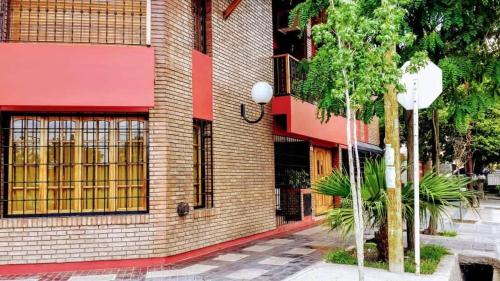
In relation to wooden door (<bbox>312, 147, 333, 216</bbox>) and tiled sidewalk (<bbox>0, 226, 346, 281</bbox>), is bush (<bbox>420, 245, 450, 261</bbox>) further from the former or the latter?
wooden door (<bbox>312, 147, 333, 216</bbox>)

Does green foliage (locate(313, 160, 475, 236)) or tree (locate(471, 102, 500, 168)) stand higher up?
tree (locate(471, 102, 500, 168))

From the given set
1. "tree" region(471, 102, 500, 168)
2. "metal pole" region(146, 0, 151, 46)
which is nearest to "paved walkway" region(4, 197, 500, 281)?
"metal pole" region(146, 0, 151, 46)

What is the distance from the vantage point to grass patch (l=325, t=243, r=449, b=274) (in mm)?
7149

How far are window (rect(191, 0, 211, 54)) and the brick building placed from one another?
0.27m

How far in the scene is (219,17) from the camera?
9945 millimetres

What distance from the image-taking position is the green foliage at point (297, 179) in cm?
1355

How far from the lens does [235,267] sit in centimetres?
772

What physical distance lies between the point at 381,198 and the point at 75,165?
16.8 feet

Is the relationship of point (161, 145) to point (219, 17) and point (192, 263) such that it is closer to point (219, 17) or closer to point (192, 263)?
point (192, 263)

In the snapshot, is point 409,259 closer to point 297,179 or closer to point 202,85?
point 202,85

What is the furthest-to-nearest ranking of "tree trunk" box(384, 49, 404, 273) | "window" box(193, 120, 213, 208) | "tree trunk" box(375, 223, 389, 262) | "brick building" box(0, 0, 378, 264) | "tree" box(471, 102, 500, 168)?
"tree" box(471, 102, 500, 168) → "window" box(193, 120, 213, 208) → "tree trunk" box(375, 223, 389, 262) → "brick building" box(0, 0, 378, 264) → "tree trunk" box(384, 49, 404, 273)

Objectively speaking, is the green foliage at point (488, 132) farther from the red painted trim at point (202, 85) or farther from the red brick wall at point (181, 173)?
the red painted trim at point (202, 85)

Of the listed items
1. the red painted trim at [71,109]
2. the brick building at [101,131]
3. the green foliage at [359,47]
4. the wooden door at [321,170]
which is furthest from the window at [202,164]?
the wooden door at [321,170]

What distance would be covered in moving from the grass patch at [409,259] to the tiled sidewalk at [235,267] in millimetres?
527
